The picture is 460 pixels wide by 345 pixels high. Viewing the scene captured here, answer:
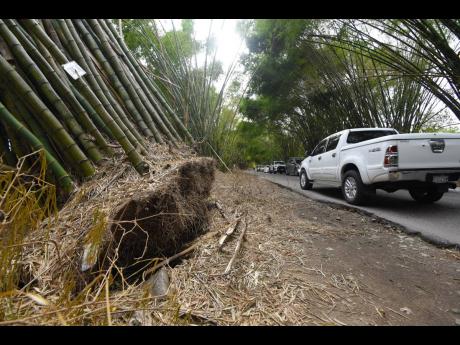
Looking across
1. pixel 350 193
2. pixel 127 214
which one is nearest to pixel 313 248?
pixel 127 214

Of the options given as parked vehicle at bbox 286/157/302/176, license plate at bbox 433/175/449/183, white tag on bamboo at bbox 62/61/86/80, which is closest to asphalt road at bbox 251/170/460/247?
license plate at bbox 433/175/449/183

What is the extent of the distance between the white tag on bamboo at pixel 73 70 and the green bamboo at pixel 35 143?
50 cm

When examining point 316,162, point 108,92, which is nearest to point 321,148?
point 316,162

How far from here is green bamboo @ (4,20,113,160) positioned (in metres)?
1.80

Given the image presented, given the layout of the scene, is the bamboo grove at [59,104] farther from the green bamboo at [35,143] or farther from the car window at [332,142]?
the car window at [332,142]

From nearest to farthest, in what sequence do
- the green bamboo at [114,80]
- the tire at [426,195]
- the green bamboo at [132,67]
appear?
the green bamboo at [114,80], the green bamboo at [132,67], the tire at [426,195]

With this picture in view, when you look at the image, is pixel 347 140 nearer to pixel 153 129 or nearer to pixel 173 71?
pixel 173 71

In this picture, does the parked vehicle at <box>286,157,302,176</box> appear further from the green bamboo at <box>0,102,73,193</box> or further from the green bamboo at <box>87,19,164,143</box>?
the green bamboo at <box>0,102,73,193</box>

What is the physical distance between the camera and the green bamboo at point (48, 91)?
171 centimetres

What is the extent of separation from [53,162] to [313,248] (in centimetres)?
219

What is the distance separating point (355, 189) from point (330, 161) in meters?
1.21

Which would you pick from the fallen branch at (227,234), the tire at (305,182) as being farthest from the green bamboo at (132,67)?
the tire at (305,182)

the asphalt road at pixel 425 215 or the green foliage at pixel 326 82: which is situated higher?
the green foliage at pixel 326 82

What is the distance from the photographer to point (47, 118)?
5.44ft
